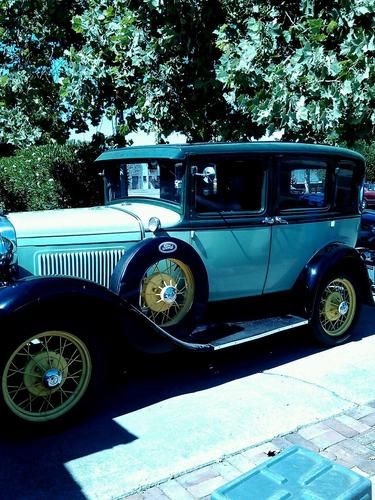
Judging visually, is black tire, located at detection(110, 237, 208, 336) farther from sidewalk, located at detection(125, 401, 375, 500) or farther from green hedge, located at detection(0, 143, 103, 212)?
green hedge, located at detection(0, 143, 103, 212)

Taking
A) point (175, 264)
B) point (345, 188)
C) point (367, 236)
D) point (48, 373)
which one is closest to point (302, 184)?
point (345, 188)

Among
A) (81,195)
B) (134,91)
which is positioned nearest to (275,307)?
(134,91)

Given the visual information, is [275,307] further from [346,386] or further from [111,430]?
[111,430]

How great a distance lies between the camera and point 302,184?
4598mm

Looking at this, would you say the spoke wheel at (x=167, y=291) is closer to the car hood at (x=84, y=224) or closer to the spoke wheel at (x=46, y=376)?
the car hood at (x=84, y=224)

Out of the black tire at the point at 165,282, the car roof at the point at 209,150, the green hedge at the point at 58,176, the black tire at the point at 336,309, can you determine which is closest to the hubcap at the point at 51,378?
the black tire at the point at 165,282

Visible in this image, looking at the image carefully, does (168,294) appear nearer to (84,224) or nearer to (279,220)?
(84,224)

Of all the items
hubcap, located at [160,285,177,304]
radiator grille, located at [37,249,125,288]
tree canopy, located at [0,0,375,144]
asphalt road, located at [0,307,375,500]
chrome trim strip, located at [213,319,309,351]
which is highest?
tree canopy, located at [0,0,375,144]

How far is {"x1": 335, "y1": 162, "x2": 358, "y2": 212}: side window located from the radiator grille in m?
2.31

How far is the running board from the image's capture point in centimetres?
375

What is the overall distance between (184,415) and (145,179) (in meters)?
Answer: 2.04

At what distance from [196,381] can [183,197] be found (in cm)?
147

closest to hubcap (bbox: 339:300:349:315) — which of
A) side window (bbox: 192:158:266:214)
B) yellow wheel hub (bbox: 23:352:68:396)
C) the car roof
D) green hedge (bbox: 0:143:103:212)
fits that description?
side window (bbox: 192:158:266:214)

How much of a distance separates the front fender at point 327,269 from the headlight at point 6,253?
8.35 feet
